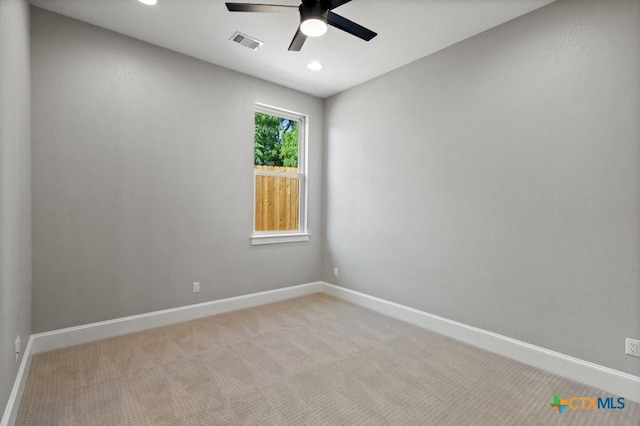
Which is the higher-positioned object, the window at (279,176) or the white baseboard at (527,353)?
the window at (279,176)

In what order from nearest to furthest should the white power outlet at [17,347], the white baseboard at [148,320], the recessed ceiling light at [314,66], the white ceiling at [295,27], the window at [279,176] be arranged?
the white power outlet at [17,347]
the white ceiling at [295,27]
the white baseboard at [148,320]
the recessed ceiling light at [314,66]
the window at [279,176]

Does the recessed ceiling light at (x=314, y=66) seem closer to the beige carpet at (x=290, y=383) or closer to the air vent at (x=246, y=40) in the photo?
the air vent at (x=246, y=40)

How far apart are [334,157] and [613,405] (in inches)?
143

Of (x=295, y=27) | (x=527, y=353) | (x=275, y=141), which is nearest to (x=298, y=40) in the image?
(x=295, y=27)

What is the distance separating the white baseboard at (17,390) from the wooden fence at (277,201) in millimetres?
2410

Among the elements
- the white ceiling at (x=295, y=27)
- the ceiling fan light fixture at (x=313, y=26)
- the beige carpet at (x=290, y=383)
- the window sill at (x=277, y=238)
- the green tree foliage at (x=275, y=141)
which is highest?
the white ceiling at (x=295, y=27)

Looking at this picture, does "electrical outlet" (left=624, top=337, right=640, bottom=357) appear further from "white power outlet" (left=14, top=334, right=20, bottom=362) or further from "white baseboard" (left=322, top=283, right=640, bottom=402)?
"white power outlet" (left=14, top=334, right=20, bottom=362)

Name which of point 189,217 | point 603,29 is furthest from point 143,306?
point 603,29

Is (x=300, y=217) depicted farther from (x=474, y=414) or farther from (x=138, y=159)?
(x=474, y=414)

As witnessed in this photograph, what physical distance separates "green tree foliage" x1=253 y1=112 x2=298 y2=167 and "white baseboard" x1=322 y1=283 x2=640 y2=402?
2.27m

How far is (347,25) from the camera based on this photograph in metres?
2.28

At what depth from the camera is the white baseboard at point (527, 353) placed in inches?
84.5

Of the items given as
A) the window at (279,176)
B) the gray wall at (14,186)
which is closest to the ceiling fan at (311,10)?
the gray wall at (14,186)

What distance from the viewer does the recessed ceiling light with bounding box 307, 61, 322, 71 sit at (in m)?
3.52
